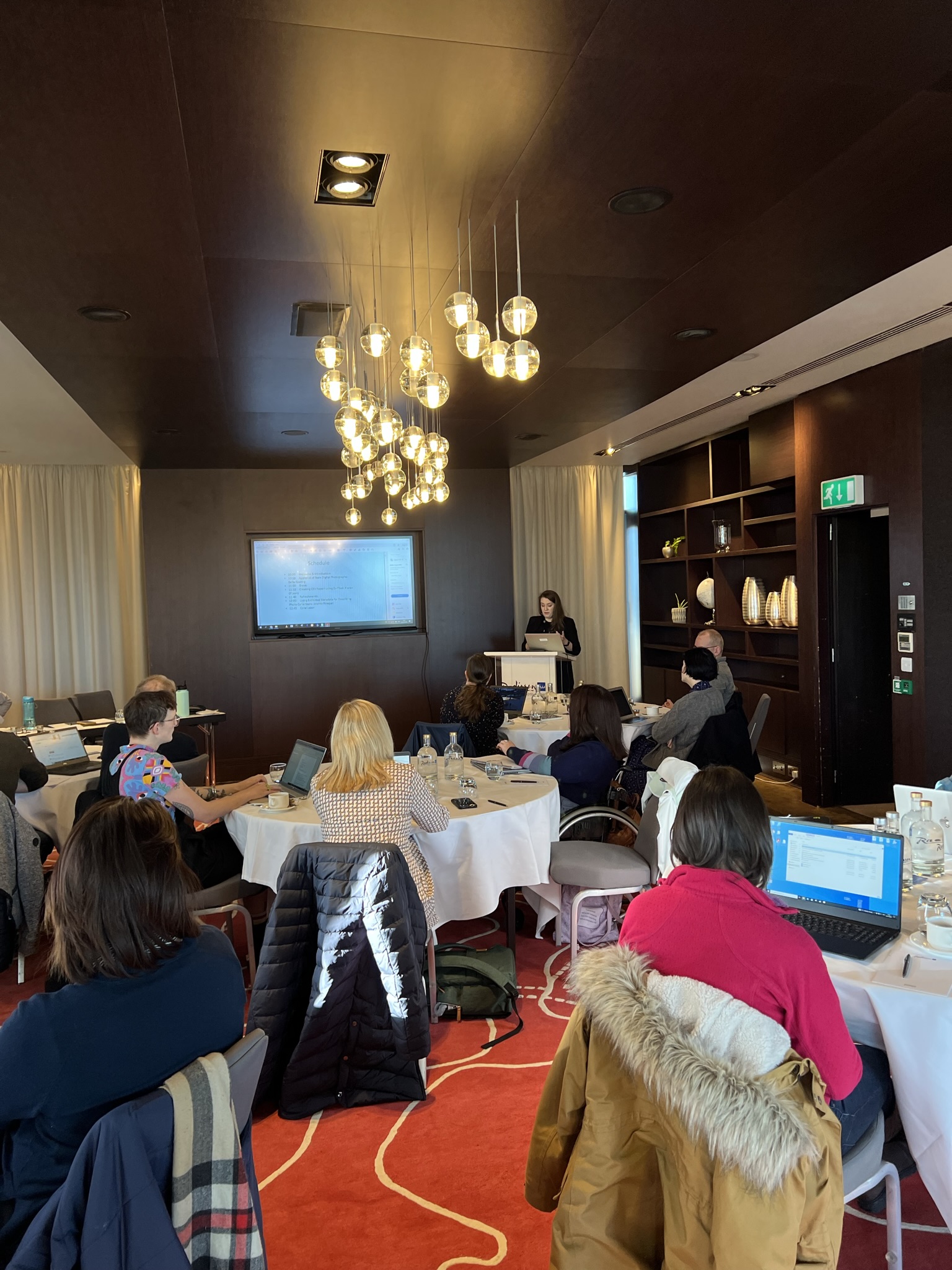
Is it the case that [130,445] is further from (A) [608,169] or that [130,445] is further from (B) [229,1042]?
(B) [229,1042]

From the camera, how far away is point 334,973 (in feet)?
9.52

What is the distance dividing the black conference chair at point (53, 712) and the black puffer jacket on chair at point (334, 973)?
5626 millimetres

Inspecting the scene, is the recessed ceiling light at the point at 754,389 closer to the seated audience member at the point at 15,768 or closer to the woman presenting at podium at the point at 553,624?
the woman presenting at podium at the point at 553,624

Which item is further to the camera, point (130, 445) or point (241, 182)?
point (130, 445)

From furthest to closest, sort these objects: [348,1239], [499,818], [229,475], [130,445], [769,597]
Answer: [229,475] < [769,597] < [130,445] < [499,818] < [348,1239]

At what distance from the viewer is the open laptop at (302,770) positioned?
164 inches

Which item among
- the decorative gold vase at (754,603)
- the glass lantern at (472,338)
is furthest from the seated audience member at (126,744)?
the decorative gold vase at (754,603)

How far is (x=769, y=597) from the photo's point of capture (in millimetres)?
8375

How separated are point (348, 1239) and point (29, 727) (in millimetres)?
5635

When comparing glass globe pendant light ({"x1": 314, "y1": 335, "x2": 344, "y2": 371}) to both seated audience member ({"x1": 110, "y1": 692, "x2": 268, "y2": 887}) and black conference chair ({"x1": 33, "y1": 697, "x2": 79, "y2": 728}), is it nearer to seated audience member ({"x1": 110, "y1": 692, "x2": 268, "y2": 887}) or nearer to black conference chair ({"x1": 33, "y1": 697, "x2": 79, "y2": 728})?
seated audience member ({"x1": 110, "y1": 692, "x2": 268, "y2": 887})

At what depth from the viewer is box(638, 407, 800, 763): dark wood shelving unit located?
827cm

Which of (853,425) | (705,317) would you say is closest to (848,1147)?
(705,317)

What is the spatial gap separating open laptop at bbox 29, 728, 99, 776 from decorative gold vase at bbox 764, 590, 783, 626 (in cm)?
584

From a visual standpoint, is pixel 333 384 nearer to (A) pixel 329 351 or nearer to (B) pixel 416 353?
(A) pixel 329 351
